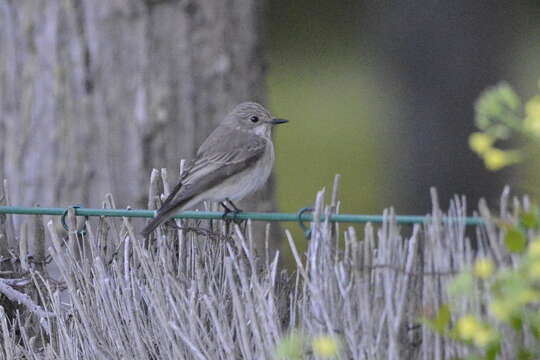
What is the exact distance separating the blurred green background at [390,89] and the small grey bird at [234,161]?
9.27ft

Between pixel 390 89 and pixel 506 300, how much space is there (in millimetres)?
10089

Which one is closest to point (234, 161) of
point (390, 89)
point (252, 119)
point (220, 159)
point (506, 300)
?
point (220, 159)

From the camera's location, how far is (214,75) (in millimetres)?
7395

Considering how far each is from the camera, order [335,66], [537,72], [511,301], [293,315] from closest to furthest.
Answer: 1. [511,301]
2. [293,315]
3. [537,72]
4. [335,66]

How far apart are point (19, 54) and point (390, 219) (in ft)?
15.8

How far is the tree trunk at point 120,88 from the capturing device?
727cm

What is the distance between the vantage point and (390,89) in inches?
490

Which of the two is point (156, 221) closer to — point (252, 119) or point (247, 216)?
point (247, 216)

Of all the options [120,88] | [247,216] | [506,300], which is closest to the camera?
[506,300]

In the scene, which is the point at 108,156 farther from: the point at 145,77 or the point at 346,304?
the point at 346,304

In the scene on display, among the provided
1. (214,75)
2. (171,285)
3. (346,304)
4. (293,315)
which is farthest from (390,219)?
(214,75)

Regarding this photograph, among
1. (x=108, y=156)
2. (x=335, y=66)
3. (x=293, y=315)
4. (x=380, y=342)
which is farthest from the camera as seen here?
(x=335, y=66)

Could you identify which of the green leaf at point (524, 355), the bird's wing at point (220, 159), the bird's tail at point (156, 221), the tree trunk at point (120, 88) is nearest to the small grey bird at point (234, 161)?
the bird's wing at point (220, 159)

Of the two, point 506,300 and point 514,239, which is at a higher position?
point 514,239
